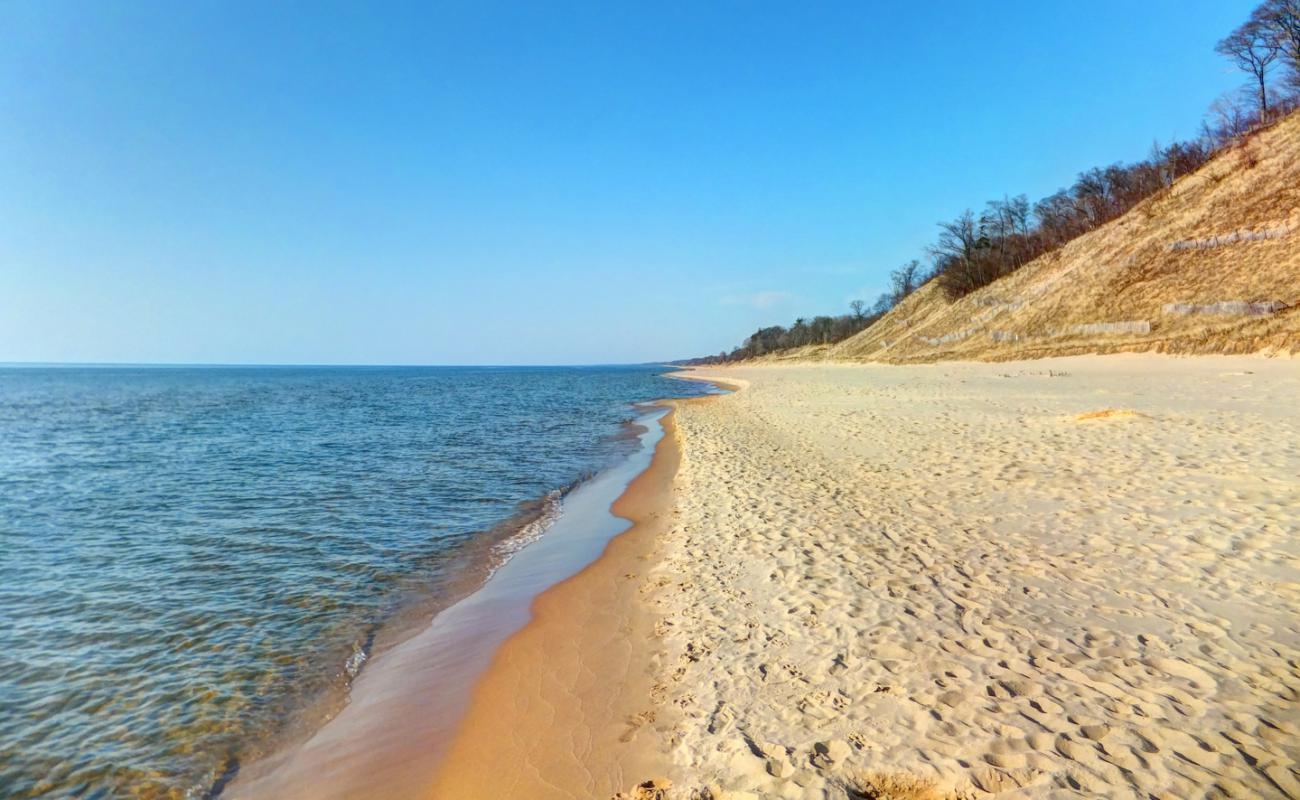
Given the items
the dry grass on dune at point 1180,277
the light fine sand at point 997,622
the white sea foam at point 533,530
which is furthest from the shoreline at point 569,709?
the dry grass on dune at point 1180,277

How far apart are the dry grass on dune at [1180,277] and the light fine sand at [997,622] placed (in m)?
21.6

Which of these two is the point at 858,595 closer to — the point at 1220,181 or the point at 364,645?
the point at 364,645

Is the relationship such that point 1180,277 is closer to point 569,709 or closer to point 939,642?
point 939,642

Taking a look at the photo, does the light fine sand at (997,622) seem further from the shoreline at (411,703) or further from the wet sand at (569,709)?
the shoreline at (411,703)

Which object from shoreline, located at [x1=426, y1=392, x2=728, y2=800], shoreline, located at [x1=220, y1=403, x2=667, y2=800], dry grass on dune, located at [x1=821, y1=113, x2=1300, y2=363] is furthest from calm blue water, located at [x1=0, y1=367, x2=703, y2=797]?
dry grass on dune, located at [x1=821, y1=113, x2=1300, y2=363]

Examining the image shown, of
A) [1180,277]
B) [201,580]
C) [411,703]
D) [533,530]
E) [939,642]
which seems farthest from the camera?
[1180,277]

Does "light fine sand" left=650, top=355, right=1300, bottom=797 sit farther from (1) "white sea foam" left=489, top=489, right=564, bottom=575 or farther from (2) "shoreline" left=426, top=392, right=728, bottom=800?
(1) "white sea foam" left=489, top=489, right=564, bottom=575

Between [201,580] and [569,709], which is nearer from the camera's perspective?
[569,709]

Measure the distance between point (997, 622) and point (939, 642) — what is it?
74 centimetres

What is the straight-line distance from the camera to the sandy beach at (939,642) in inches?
147

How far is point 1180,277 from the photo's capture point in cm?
3362

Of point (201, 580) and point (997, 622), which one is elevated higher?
point (997, 622)

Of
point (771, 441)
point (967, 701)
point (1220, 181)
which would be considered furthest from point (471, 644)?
point (1220, 181)

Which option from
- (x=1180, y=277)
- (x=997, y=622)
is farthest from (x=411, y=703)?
(x=1180, y=277)
